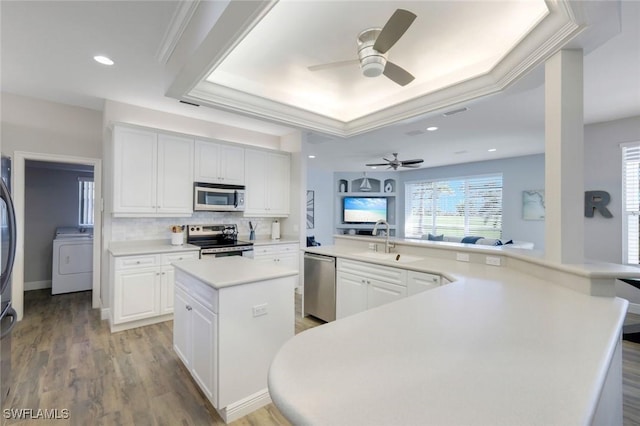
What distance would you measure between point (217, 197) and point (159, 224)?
0.88 metres

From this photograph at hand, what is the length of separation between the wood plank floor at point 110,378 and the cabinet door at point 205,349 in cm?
18

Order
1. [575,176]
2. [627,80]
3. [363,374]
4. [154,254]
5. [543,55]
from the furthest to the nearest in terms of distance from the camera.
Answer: [154,254] → [627,80] → [543,55] → [575,176] → [363,374]

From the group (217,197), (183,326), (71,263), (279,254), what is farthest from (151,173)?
(71,263)

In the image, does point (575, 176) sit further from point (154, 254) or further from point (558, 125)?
point (154, 254)

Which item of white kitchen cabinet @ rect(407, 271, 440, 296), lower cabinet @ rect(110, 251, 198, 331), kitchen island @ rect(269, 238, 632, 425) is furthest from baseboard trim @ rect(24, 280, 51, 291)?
kitchen island @ rect(269, 238, 632, 425)

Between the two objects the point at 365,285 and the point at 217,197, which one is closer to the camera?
the point at 365,285

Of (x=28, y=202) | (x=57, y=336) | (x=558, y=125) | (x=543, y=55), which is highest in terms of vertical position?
(x=543, y=55)

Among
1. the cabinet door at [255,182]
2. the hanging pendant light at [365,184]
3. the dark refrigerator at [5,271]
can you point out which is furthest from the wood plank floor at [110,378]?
the hanging pendant light at [365,184]

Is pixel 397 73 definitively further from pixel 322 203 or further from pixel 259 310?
pixel 322 203

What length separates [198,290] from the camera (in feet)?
6.99

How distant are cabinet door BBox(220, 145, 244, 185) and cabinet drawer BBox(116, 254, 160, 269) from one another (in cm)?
149

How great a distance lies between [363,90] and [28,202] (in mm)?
5925

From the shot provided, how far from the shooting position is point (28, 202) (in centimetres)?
503

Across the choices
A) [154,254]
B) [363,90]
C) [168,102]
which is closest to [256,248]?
[154,254]
